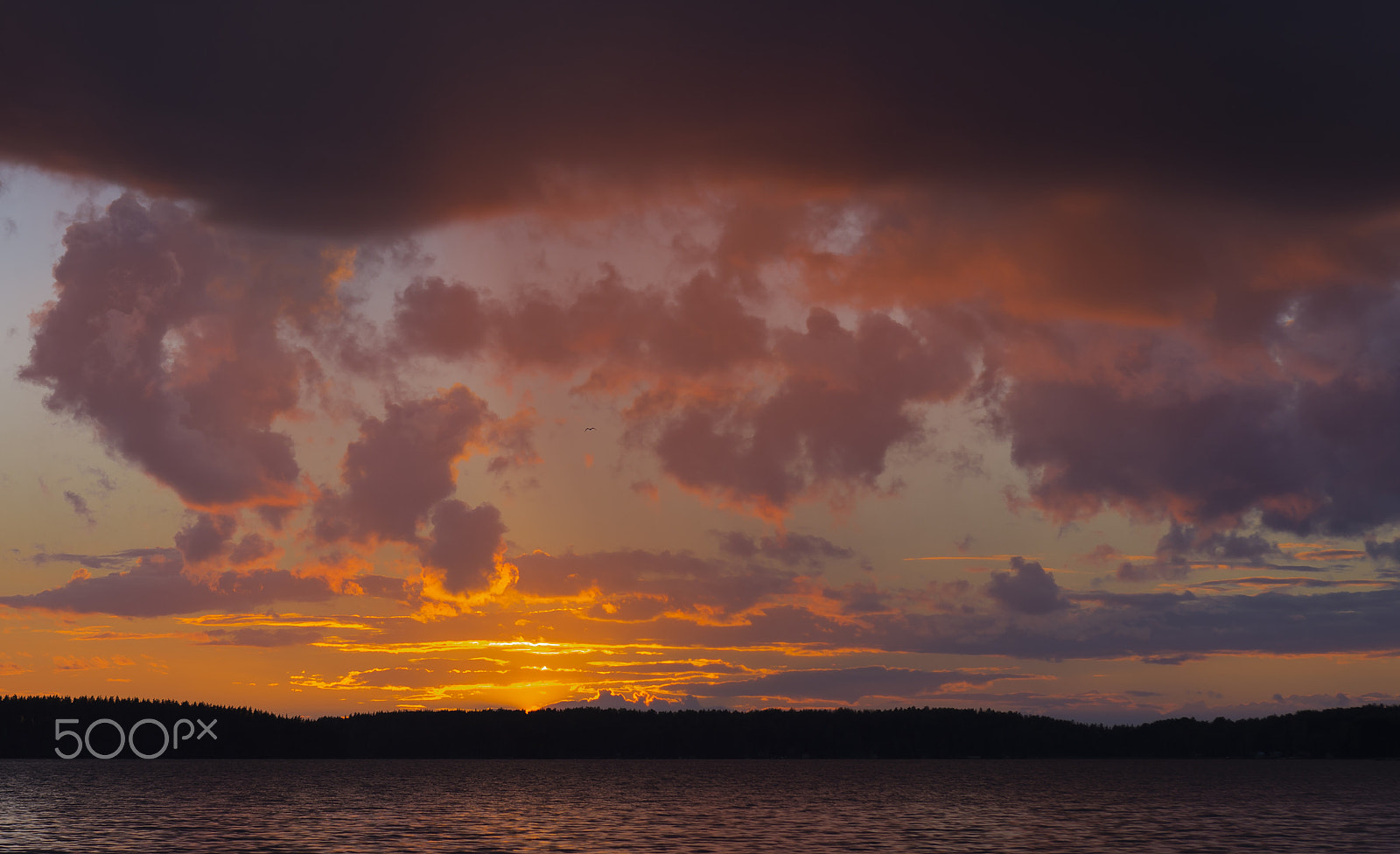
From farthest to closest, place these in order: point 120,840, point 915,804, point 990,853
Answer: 1. point 915,804
2. point 120,840
3. point 990,853

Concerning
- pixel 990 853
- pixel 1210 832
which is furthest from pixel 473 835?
pixel 1210 832

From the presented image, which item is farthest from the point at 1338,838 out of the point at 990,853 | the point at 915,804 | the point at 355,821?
the point at 355,821

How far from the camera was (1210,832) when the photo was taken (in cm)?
12400

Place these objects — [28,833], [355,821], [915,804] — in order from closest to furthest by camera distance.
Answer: [28,833] < [355,821] < [915,804]

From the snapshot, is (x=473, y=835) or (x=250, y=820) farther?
(x=250, y=820)

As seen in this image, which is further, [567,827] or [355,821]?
[355,821]

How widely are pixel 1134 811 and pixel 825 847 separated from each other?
80302mm

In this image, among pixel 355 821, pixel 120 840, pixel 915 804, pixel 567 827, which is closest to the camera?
pixel 120 840

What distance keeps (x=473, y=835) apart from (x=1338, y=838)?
273 ft

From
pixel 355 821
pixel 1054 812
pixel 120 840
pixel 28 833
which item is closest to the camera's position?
pixel 120 840

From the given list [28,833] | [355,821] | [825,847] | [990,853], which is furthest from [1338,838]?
[28,833]

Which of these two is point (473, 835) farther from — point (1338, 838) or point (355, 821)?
point (1338, 838)

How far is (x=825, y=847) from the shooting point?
102 meters

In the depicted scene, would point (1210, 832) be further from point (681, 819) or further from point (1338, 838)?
point (681, 819)
